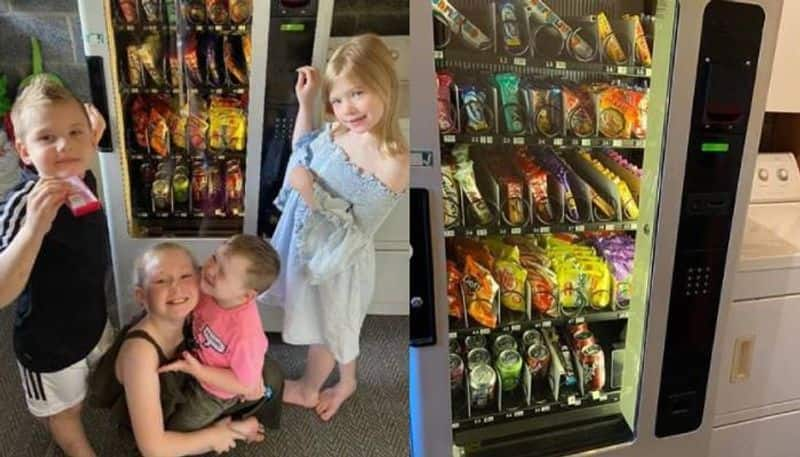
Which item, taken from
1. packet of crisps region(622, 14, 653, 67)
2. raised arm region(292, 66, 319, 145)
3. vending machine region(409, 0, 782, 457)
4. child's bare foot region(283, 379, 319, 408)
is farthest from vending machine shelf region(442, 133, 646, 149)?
child's bare foot region(283, 379, 319, 408)

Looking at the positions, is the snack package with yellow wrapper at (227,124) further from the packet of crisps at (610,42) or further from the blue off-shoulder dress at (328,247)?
the packet of crisps at (610,42)

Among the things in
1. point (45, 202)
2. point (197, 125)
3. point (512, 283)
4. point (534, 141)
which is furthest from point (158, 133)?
point (512, 283)

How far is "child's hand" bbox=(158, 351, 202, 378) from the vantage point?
36.7 inches

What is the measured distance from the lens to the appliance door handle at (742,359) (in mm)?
1940

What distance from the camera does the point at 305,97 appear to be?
93 centimetres

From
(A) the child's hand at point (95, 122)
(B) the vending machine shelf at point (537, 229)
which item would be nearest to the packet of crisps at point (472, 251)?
(B) the vending machine shelf at point (537, 229)

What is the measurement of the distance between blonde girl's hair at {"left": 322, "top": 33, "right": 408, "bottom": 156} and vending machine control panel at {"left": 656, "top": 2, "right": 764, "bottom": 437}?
88 cm

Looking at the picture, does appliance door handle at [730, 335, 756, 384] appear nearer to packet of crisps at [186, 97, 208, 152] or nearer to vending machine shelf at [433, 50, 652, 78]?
vending machine shelf at [433, 50, 652, 78]

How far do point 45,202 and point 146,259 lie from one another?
151 millimetres

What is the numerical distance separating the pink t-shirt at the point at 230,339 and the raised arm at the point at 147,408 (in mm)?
70

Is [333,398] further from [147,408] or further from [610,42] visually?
[610,42]

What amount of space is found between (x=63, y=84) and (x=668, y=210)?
133cm

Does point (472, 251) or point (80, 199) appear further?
point (472, 251)

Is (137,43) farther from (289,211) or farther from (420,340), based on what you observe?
(420,340)
